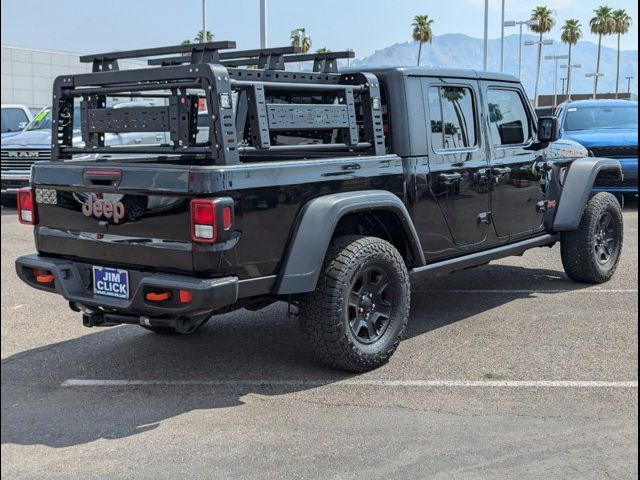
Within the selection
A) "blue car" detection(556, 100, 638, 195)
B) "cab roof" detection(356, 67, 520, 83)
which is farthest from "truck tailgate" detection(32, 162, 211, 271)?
"blue car" detection(556, 100, 638, 195)

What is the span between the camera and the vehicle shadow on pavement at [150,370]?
4.20 m

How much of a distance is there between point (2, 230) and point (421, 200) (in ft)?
28.3

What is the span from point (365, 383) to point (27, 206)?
242 centimetres

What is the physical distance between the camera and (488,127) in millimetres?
6168

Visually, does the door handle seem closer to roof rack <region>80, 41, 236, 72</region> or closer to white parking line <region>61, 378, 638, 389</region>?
white parking line <region>61, 378, 638, 389</region>

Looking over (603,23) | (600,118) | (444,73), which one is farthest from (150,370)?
(603,23)

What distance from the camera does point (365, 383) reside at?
4723mm

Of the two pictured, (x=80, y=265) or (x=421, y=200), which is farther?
(x=421, y=200)

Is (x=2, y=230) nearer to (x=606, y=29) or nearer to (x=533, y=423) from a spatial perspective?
(x=533, y=423)

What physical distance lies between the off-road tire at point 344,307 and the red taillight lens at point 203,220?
0.90 metres

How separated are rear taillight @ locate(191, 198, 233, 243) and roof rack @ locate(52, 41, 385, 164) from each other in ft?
0.97

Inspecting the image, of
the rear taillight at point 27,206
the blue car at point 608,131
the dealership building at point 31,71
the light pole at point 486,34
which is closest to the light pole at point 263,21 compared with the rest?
the blue car at point 608,131

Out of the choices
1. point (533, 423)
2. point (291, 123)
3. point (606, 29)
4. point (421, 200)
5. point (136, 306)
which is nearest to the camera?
point (533, 423)

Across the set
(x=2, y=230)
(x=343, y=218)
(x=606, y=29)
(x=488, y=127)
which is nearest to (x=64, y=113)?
(x=343, y=218)
